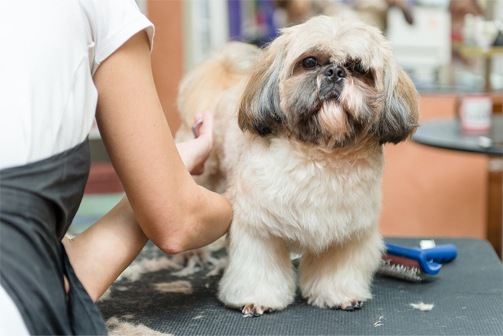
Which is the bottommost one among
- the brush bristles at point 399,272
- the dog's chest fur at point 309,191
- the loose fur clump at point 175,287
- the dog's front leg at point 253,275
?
the brush bristles at point 399,272

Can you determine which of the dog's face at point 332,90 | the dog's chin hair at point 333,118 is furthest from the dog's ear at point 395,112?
the dog's chin hair at point 333,118

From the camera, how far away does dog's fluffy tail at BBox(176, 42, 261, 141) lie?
1978mm

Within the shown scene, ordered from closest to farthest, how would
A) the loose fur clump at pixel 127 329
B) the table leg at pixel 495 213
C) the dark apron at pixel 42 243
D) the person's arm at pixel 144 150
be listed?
the dark apron at pixel 42 243, the person's arm at pixel 144 150, the loose fur clump at pixel 127 329, the table leg at pixel 495 213

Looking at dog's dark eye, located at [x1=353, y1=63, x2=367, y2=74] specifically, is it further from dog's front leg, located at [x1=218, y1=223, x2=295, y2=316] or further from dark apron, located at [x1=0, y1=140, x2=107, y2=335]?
dark apron, located at [x1=0, y1=140, x2=107, y2=335]

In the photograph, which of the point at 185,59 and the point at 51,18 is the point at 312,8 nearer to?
the point at 185,59

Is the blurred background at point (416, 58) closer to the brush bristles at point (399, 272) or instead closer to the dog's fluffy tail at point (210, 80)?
the dog's fluffy tail at point (210, 80)

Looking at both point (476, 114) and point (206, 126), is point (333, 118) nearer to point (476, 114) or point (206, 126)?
point (206, 126)

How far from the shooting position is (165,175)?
1.11 m

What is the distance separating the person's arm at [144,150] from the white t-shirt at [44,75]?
0.07 m

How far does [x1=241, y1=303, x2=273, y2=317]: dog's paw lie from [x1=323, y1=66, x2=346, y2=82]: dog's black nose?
64cm

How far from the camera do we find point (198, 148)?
1.51 meters

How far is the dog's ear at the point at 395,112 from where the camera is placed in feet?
4.28

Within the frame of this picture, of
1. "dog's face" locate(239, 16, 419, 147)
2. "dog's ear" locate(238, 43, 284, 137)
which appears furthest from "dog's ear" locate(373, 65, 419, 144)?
"dog's ear" locate(238, 43, 284, 137)

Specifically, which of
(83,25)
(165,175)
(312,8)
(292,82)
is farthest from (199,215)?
(312,8)
